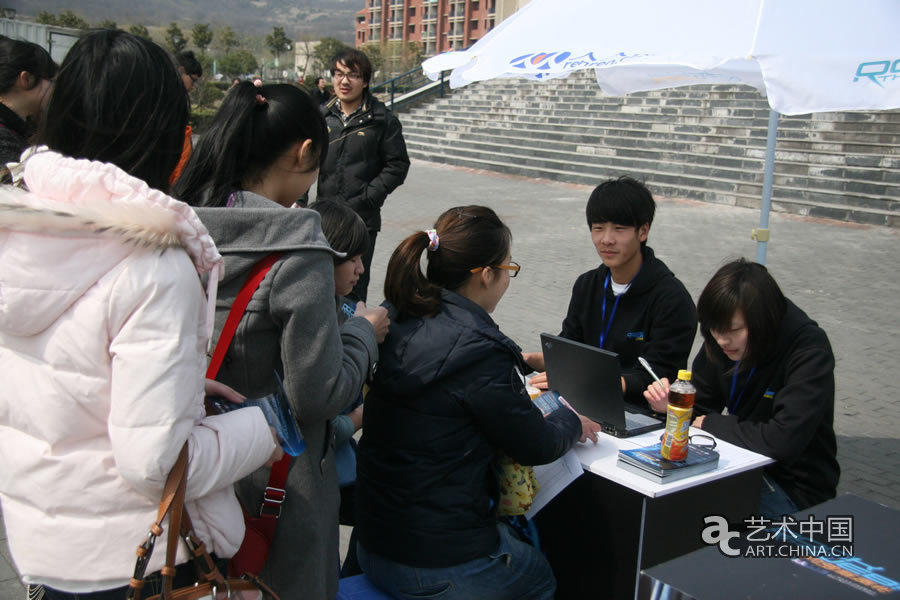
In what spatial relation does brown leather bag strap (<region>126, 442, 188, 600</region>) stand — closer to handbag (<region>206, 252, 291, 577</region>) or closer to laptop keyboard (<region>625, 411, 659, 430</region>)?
handbag (<region>206, 252, 291, 577</region>)

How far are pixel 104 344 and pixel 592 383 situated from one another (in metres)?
1.71

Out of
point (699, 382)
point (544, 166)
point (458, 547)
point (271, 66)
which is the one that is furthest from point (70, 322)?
point (271, 66)

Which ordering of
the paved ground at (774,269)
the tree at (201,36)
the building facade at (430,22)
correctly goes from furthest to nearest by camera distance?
the building facade at (430,22), the tree at (201,36), the paved ground at (774,269)

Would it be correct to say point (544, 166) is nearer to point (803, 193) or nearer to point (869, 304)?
point (803, 193)

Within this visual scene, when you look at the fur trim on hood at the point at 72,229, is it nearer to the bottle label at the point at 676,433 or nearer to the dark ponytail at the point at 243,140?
the dark ponytail at the point at 243,140

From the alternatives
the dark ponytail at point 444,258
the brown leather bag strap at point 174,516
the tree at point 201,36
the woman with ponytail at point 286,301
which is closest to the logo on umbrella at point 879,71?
the dark ponytail at point 444,258

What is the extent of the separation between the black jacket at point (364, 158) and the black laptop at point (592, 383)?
287 centimetres

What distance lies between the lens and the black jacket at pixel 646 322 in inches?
124

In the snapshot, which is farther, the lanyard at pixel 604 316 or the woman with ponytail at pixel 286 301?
the lanyard at pixel 604 316

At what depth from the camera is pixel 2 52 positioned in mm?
3529

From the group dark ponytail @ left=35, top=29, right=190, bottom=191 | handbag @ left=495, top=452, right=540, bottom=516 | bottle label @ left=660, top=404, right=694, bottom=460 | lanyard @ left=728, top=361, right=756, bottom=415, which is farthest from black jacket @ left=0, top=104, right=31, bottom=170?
lanyard @ left=728, top=361, right=756, bottom=415

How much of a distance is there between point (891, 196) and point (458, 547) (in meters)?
11.3

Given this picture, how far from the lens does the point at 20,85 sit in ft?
11.6

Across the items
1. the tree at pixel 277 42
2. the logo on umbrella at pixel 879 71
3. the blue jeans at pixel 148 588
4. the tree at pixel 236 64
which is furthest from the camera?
the tree at pixel 277 42
